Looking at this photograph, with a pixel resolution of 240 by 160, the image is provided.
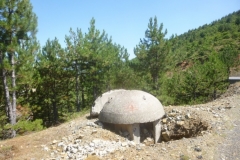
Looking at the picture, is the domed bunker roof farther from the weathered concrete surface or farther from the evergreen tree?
the evergreen tree

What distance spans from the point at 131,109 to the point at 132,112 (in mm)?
180

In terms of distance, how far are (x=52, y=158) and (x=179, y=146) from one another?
5649 mm

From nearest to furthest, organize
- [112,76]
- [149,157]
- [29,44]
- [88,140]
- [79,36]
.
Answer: [149,157] < [88,140] < [29,44] < [79,36] < [112,76]

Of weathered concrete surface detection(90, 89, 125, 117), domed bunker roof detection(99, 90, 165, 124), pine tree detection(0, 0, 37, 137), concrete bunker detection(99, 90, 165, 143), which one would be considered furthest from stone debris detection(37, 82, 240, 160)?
pine tree detection(0, 0, 37, 137)

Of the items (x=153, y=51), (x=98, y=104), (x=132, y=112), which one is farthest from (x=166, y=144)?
(x=153, y=51)

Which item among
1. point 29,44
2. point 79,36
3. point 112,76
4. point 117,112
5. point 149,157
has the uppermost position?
point 79,36

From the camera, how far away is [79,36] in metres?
19.0

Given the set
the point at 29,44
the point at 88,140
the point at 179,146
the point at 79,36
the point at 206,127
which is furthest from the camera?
the point at 79,36

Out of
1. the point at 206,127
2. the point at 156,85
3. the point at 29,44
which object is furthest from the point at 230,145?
the point at 29,44

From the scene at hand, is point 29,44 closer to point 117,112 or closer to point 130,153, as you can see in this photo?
point 117,112

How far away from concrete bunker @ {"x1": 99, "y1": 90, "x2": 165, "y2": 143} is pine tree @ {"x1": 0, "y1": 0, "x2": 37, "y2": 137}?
641 cm

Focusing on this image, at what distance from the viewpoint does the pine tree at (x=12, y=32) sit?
12.0 meters

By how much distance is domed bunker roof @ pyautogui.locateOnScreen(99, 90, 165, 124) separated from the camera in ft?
35.7

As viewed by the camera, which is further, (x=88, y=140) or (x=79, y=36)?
(x=79, y=36)
